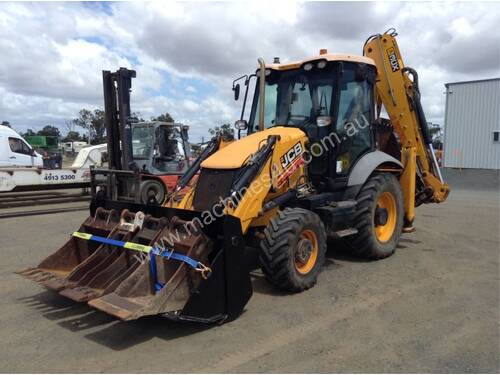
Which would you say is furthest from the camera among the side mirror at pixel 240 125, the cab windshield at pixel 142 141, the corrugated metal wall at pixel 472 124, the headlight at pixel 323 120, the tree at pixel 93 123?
the tree at pixel 93 123

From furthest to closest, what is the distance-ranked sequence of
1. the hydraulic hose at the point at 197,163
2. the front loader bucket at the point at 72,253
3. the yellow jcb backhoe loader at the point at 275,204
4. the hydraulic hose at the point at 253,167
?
the hydraulic hose at the point at 197,163, the hydraulic hose at the point at 253,167, the front loader bucket at the point at 72,253, the yellow jcb backhoe loader at the point at 275,204


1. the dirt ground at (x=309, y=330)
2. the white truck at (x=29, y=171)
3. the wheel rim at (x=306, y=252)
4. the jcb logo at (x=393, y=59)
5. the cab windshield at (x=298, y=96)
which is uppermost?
the jcb logo at (x=393, y=59)

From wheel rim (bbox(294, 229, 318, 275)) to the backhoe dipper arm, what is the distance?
108 inches

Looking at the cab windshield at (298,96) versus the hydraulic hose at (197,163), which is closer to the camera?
the hydraulic hose at (197,163)

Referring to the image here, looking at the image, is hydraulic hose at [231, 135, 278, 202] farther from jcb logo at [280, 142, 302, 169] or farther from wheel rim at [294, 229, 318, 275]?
wheel rim at [294, 229, 318, 275]

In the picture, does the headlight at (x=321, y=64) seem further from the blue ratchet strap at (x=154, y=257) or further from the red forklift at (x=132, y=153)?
the red forklift at (x=132, y=153)

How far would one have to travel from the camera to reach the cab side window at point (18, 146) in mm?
15541

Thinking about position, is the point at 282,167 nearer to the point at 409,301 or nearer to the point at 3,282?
the point at 409,301

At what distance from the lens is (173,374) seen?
3.30 meters

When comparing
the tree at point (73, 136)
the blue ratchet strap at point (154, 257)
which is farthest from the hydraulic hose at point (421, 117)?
the tree at point (73, 136)

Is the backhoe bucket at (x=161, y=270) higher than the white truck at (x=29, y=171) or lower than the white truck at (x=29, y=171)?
lower

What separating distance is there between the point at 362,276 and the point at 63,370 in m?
3.72

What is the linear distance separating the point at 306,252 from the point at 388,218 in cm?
235

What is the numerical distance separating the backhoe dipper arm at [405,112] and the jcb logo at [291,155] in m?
2.49
